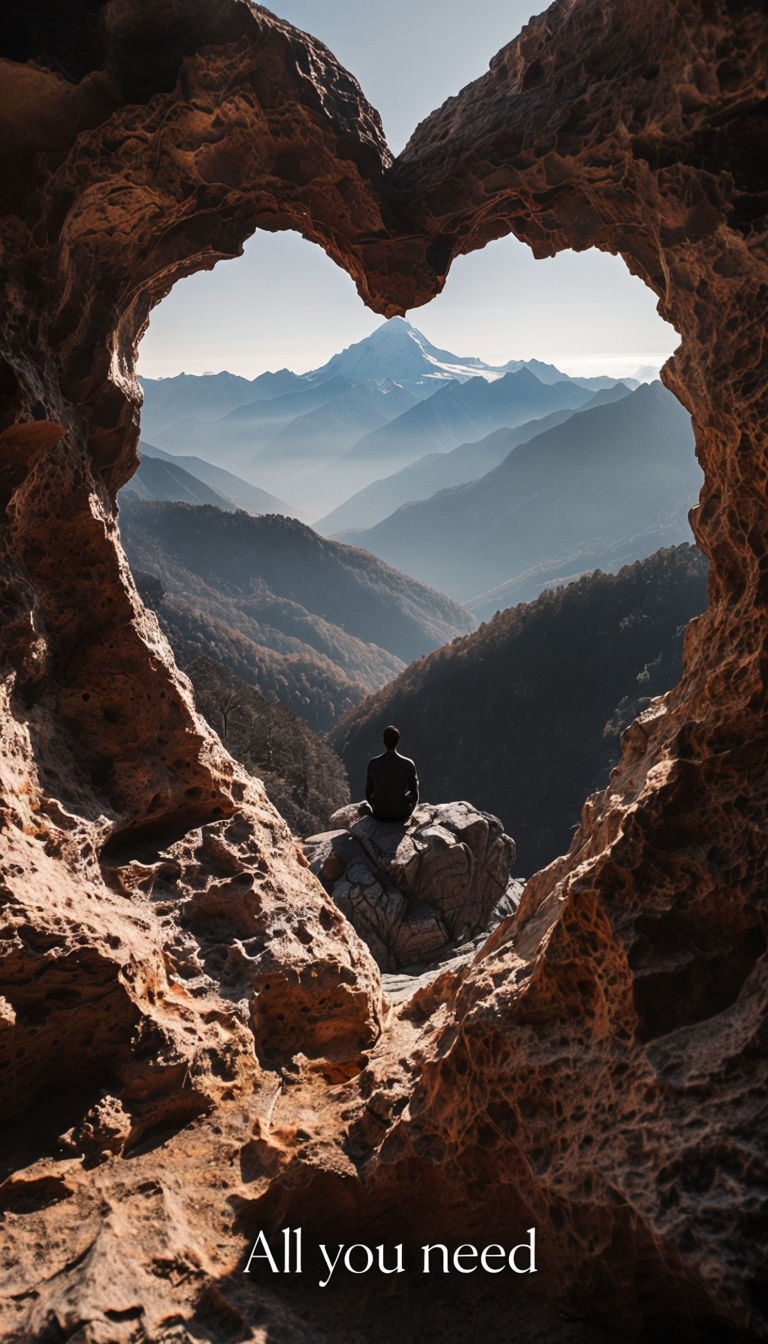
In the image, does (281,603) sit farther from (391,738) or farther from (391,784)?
(391,738)

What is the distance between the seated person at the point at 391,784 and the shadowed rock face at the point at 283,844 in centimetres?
426

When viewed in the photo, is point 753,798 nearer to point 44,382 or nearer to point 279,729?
point 44,382

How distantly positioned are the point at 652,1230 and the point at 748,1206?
400mm

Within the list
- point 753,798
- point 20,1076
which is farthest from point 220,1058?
point 753,798

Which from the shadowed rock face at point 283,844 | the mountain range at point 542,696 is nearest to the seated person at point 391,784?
the shadowed rock face at point 283,844

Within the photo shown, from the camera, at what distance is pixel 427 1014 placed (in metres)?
6.18

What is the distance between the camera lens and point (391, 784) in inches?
421

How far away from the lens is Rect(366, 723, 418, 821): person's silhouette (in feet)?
34.3

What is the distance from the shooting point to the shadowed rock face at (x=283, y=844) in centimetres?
336

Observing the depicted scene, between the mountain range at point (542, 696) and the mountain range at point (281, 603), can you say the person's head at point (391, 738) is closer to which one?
the mountain range at point (542, 696)

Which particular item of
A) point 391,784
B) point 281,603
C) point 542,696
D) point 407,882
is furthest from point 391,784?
point 281,603

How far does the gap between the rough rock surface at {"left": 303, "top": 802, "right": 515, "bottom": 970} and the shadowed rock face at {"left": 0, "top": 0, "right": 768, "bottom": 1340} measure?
4.48 meters

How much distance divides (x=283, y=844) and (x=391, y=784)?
447 cm

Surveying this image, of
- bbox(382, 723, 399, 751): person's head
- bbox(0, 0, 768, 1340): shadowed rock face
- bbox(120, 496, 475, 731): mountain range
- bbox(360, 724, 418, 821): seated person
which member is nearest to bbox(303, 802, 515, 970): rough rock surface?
bbox(360, 724, 418, 821): seated person
